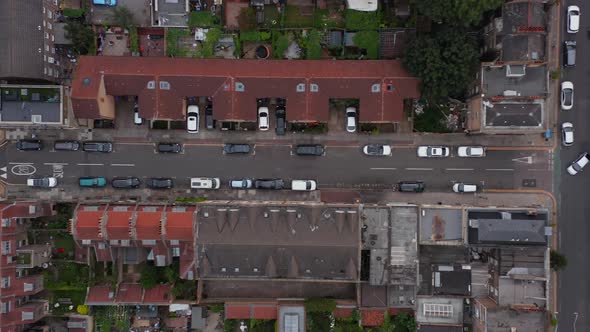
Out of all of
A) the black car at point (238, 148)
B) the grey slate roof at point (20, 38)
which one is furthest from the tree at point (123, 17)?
the black car at point (238, 148)

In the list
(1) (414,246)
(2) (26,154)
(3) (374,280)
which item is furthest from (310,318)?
(2) (26,154)

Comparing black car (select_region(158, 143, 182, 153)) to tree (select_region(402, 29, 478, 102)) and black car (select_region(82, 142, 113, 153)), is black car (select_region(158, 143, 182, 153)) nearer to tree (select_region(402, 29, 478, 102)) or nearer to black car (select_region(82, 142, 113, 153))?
black car (select_region(82, 142, 113, 153))

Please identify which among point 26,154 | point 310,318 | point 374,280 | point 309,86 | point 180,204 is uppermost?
point 309,86

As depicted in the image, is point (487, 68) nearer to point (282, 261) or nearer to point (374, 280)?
point (374, 280)

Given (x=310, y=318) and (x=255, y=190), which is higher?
(x=255, y=190)

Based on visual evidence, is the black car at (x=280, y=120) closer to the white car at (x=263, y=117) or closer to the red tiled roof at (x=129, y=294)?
the white car at (x=263, y=117)

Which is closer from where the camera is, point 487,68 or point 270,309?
point 487,68
